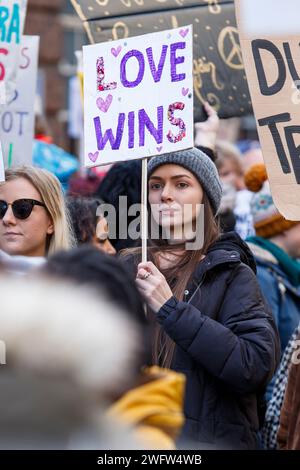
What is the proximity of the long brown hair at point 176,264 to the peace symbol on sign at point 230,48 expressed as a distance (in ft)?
5.18

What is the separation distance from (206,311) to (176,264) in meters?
0.27

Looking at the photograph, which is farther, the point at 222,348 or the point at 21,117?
the point at 21,117

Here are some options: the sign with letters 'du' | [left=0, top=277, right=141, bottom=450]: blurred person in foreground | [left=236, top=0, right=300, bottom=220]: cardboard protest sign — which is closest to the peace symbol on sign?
[left=236, top=0, right=300, bottom=220]: cardboard protest sign

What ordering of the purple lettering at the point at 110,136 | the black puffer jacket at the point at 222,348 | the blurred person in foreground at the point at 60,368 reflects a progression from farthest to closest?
the purple lettering at the point at 110,136 < the black puffer jacket at the point at 222,348 < the blurred person in foreground at the point at 60,368

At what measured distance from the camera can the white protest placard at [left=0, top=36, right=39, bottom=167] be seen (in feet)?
18.3

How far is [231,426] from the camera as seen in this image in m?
3.63

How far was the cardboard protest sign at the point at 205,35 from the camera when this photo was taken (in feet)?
17.6

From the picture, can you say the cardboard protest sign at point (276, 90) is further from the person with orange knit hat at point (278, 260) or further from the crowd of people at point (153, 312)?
the person with orange knit hat at point (278, 260)

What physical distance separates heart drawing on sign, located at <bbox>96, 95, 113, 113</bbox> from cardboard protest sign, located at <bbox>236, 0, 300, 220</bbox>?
19.9 inches

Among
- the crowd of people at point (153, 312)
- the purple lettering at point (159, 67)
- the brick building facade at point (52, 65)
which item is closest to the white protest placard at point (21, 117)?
the crowd of people at point (153, 312)

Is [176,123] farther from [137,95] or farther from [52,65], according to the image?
[52,65]

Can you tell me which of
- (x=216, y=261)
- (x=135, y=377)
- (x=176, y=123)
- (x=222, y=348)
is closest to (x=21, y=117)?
(x=176, y=123)

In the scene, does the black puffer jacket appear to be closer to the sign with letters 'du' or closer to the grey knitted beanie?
the grey knitted beanie

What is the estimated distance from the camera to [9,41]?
5340 mm
